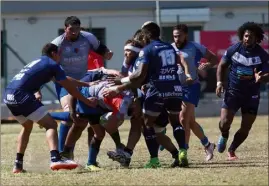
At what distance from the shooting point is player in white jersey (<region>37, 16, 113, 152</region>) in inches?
416

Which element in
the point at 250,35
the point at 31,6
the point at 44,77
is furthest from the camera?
the point at 31,6

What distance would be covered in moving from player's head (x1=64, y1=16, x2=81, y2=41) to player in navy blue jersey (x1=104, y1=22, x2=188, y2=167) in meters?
1.25

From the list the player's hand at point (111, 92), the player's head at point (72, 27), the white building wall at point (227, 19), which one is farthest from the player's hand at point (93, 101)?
the white building wall at point (227, 19)

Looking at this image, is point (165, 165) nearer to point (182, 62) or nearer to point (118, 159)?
point (118, 159)

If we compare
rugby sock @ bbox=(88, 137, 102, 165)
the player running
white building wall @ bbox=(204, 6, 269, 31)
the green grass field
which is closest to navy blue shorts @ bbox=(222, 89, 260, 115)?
the green grass field

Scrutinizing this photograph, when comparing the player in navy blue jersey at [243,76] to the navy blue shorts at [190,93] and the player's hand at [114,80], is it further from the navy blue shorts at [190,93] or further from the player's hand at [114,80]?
the player's hand at [114,80]

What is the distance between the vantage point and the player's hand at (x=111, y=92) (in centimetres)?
927

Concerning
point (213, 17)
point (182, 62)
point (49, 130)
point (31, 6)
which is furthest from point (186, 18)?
point (49, 130)

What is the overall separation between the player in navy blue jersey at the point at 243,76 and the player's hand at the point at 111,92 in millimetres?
1906

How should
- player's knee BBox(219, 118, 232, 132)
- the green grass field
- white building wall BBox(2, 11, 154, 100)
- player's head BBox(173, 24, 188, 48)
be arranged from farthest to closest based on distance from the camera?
1. white building wall BBox(2, 11, 154, 100)
2. player's knee BBox(219, 118, 232, 132)
3. player's head BBox(173, 24, 188, 48)
4. the green grass field

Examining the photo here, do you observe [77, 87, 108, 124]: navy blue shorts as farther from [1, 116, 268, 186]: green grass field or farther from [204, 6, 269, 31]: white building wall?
[204, 6, 269, 31]: white building wall

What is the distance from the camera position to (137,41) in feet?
32.8

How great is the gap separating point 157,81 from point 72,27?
5.74 feet

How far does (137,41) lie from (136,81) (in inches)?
37.8
